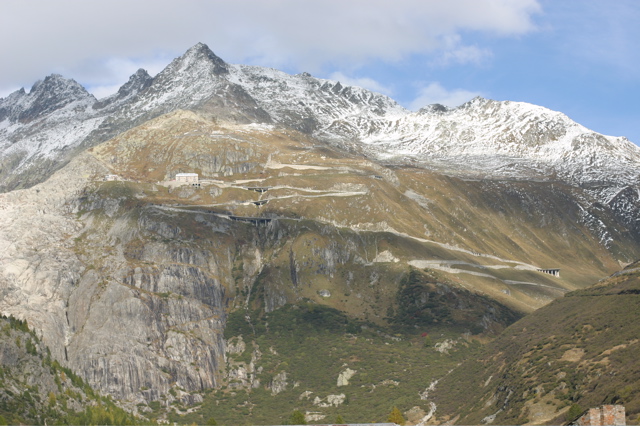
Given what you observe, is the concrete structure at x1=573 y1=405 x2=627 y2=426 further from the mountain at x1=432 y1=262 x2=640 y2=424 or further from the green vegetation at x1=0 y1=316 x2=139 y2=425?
the green vegetation at x1=0 y1=316 x2=139 y2=425

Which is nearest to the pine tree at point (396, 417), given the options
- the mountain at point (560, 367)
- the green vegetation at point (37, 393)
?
the mountain at point (560, 367)

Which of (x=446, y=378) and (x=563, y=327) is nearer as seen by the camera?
(x=563, y=327)

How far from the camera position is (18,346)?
13288 cm

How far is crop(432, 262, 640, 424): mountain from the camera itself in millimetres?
99713

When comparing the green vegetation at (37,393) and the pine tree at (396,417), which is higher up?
the green vegetation at (37,393)

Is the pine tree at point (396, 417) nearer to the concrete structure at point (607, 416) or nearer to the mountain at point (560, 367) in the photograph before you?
the mountain at point (560, 367)

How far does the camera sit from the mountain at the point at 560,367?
327 ft

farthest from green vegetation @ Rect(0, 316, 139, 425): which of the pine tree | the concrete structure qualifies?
the concrete structure

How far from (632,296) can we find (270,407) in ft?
328

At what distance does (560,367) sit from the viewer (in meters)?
117

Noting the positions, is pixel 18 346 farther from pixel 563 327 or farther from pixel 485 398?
pixel 563 327

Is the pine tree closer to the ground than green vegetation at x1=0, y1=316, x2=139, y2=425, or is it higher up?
closer to the ground

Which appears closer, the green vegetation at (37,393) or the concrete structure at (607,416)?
the concrete structure at (607,416)

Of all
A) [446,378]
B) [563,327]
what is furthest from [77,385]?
[563,327]
